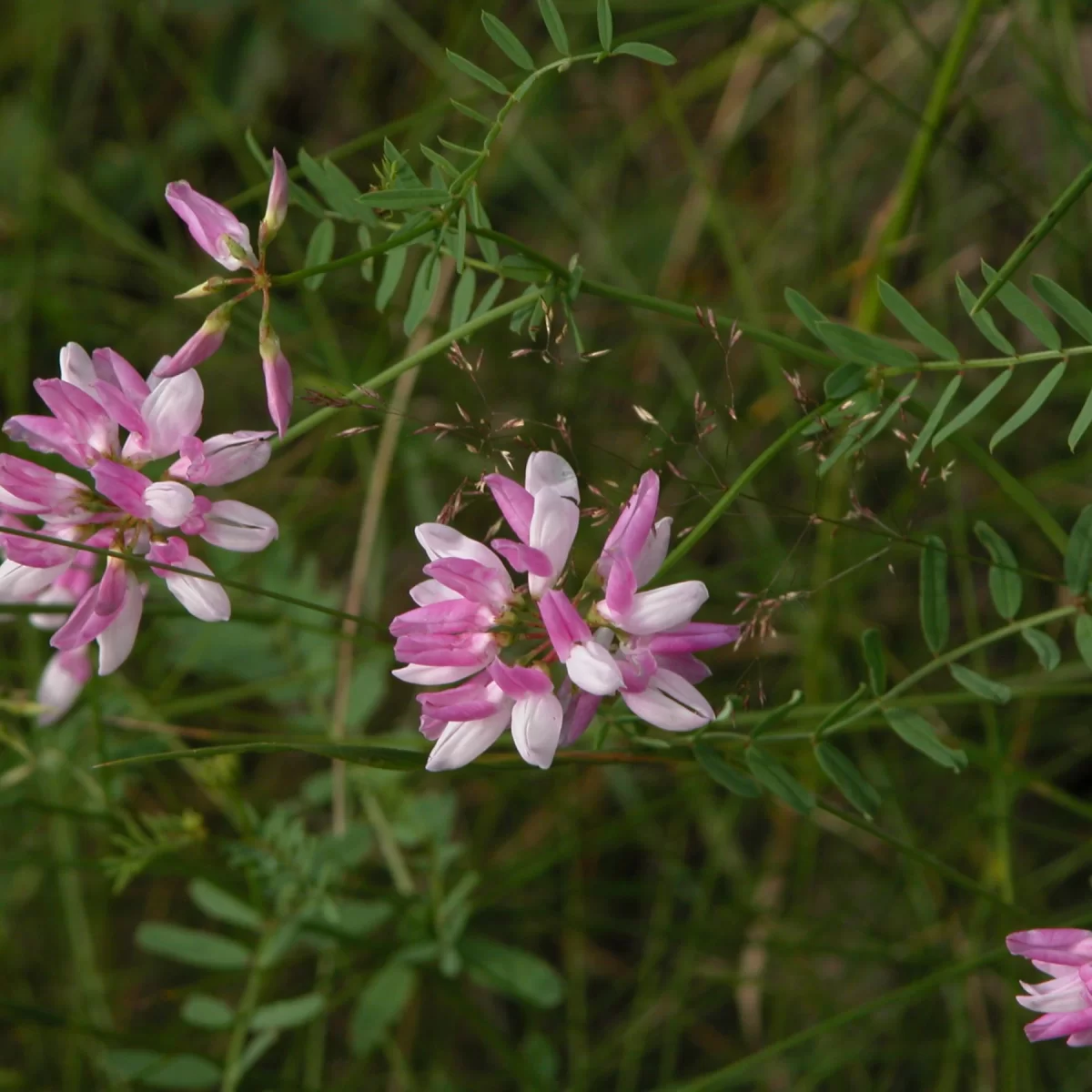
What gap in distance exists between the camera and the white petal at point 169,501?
0.97 m

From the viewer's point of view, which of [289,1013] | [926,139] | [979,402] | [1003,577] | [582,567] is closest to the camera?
[979,402]

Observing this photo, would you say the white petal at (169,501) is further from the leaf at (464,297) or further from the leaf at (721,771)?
the leaf at (721,771)

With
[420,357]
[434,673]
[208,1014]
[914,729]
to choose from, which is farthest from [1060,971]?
[208,1014]

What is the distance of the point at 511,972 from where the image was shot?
1626mm

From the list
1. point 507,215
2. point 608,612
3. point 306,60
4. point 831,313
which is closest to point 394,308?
point 507,215

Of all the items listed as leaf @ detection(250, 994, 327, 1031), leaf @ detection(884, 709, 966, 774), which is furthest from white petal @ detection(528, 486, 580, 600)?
leaf @ detection(250, 994, 327, 1031)

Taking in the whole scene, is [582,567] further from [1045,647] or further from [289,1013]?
[1045,647]

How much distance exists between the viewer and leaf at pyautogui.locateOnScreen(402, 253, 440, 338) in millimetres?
1152

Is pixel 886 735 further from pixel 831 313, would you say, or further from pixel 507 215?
pixel 507 215

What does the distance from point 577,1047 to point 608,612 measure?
44.4 inches

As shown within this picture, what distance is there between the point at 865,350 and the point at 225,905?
3.54 ft

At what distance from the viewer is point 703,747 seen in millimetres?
1097

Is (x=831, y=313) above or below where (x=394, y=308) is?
above

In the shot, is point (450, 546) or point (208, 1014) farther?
point (208, 1014)
